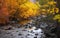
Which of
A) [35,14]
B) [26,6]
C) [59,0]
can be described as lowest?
[35,14]

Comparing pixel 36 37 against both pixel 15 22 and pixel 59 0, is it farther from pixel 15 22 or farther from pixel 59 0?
pixel 15 22

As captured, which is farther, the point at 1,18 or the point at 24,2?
the point at 24,2

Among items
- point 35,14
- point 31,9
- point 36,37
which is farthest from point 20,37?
point 35,14

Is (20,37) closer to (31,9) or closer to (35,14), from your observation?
(31,9)

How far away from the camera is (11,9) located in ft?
75.4

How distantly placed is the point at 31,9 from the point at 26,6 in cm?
130

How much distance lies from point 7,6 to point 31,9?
5.85 metres

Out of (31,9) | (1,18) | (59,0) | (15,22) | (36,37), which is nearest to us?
(59,0)

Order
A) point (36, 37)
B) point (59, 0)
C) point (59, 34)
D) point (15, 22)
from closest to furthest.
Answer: point (59, 0) → point (59, 34) → point (36, 37) → point (15, 22)

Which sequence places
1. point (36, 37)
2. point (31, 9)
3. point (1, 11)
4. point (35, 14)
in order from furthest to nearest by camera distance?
point (35, 14) < point (31, 9) < point (1, 11) < point (36, 37)

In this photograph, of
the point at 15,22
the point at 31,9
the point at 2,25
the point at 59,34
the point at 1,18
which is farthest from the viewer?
the point at 31,9

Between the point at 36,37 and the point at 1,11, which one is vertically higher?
the point at 1,11

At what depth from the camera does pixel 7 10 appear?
70.5ft

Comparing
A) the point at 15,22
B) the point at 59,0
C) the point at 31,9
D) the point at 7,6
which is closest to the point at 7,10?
the point at 7,6
